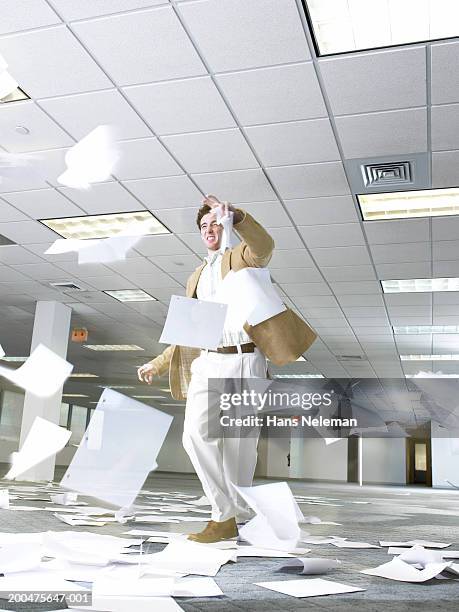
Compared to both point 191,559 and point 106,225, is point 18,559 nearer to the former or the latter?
point 191,559

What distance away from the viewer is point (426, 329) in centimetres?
864

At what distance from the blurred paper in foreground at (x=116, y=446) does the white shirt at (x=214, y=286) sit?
49 centimetres

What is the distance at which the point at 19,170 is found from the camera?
149 centimetres

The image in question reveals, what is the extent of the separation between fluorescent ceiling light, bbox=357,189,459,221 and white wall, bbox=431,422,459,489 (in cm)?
1206

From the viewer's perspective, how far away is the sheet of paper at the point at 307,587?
1.24 meters

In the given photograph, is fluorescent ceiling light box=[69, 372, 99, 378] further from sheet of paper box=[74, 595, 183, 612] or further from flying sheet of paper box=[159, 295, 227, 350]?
sheet of paper box=[74, 595, 183, 612]

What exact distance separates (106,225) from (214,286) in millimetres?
3623

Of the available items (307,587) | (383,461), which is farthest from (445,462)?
(307,587)

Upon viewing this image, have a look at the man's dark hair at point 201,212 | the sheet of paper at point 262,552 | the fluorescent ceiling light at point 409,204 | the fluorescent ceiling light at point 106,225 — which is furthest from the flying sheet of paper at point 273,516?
the fluorescent ceiling light at point 106,225

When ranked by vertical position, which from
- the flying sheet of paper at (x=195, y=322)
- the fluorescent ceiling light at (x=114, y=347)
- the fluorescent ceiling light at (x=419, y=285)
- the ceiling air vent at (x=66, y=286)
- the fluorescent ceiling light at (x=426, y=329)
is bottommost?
the flying sheet of paper at (x=195, y=322)

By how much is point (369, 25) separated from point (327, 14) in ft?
0.69

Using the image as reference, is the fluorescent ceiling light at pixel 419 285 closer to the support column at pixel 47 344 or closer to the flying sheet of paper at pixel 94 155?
the flying sheet of paper at pixel 94 155

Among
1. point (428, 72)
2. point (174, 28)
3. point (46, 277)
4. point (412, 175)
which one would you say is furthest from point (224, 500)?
point (46, 277)

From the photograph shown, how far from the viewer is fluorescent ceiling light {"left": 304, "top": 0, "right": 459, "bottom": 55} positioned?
2680 millimetres
